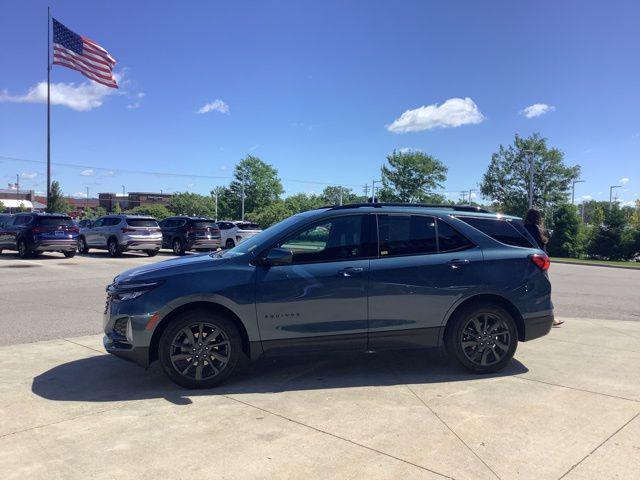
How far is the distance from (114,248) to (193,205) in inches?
3587

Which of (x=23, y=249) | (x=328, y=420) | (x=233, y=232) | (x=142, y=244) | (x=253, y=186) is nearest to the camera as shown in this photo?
(x=328, y=420)

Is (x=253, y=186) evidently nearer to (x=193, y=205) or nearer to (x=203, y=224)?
(x=193, y=205)

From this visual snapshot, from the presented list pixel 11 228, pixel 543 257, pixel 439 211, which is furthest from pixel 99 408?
pixel 11 228

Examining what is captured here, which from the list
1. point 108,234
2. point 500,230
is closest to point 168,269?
point 500,230

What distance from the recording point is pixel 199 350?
4637mm

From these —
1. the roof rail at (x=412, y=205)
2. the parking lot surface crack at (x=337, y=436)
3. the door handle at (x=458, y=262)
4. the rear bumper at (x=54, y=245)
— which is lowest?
the parking lot surface crack at (x=337, y=436)

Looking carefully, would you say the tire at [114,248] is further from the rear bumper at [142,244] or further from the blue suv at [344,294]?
the blue suv at [344,294]

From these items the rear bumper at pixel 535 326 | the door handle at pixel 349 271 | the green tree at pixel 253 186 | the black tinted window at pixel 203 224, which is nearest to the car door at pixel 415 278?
the door handle at pixel 349 271

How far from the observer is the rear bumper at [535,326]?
17.1 ft

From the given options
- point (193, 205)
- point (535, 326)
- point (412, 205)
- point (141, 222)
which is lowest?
point (535, 326)

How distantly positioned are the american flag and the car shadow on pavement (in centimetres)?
2416

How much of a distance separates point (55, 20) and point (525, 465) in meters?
32.1

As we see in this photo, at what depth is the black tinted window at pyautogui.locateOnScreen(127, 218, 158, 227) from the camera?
21.1 meters

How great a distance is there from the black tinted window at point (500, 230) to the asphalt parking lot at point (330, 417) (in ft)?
4.53
